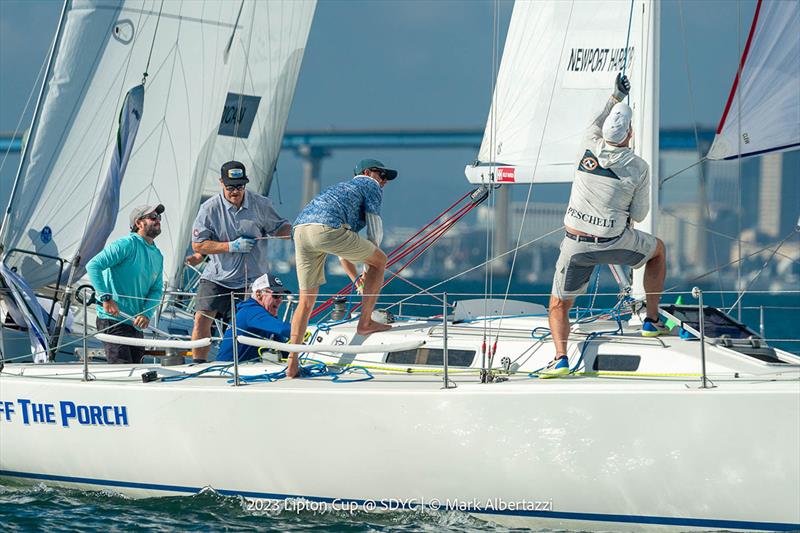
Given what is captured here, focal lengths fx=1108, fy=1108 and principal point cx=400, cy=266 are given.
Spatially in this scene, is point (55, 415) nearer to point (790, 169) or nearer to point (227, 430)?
point (227, 430)

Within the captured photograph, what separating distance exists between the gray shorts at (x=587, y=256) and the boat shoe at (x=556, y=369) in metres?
0.31

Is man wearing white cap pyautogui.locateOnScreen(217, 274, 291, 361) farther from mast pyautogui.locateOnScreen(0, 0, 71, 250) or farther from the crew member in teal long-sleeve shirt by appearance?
mast pyautogui.locateOnScreen(0, 0, 71, 250)

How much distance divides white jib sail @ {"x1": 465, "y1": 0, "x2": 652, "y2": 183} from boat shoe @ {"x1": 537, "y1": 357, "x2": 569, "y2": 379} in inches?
91.5

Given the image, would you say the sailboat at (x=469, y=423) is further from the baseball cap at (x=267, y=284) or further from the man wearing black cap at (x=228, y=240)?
the man wearing black cap at (x=228, y=240)

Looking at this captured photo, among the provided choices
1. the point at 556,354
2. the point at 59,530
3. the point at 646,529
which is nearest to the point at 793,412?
the point at 646,529

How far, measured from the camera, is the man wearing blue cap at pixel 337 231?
5508 mm

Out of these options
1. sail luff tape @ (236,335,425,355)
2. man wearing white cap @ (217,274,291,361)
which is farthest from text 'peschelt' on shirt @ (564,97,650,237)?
man wearing white cap @ (217,274,291,361)

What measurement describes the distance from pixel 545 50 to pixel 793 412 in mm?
3853

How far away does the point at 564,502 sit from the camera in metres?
4.96

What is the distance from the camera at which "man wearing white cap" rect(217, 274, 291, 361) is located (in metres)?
5.94

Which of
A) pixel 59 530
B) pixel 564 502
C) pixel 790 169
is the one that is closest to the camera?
pixel 564 502

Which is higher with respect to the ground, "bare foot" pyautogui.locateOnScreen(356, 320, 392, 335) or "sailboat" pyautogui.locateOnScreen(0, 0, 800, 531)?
"bare foot" pyautogui.locateOnScreen(356, 320, 392, 335)

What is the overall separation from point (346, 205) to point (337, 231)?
15 centimetres

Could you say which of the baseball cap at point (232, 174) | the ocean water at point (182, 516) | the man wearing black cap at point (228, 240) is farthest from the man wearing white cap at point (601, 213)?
the baseball cap at point (232, 174)
